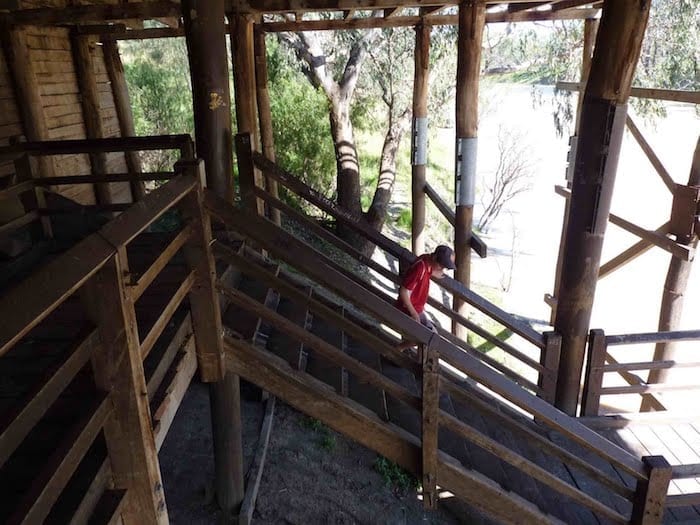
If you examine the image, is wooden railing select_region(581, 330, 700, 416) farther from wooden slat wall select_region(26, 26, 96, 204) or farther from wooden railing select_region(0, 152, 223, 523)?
wooden slat wall select_region(26, 26, 96, 204)

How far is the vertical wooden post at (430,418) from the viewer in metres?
2.60

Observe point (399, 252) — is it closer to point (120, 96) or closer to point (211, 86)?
point (211, 86)

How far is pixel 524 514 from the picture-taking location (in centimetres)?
310

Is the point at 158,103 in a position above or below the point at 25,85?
below

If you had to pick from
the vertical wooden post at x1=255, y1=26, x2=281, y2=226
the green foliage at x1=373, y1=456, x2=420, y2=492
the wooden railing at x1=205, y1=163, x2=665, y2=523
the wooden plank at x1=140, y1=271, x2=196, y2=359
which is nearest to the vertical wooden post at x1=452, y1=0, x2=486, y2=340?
the green foliage at x1=373, y1=456, x2=420, y2=492

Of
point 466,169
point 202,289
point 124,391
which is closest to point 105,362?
point 124,391

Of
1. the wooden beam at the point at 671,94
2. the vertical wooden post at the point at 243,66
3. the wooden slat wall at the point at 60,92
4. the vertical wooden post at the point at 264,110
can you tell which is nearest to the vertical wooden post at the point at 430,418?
the vertical wooden post at the point at 243,66

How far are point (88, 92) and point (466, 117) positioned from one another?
5033 mm

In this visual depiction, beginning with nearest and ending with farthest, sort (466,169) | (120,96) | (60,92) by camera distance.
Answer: (466,169) < (60,92) < (120,96)

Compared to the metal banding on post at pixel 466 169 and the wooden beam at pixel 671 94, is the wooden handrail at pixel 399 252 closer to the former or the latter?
the metal banding on post at pixel 466 169

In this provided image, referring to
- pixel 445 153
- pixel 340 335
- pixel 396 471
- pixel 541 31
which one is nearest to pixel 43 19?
pixel 340 335

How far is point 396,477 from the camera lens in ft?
16.0

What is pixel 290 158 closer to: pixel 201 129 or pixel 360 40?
pixel 360 40

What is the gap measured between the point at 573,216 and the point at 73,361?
10.5ft
